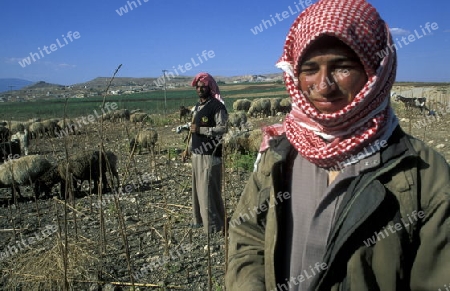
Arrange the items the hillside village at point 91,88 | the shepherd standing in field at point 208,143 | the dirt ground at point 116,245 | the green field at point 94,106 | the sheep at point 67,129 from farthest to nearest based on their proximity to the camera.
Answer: the green field at point 94,106, the shepherd standing in field at point 208,143, the hillside village at point 91,88, the dirt ground at point 116,245, the sheep at point 67,129

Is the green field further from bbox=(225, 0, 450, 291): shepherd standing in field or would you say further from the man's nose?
the man's nose

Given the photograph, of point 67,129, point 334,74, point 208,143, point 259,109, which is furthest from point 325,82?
point 259,109

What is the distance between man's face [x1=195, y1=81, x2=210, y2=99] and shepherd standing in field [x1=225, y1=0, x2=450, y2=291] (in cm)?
316

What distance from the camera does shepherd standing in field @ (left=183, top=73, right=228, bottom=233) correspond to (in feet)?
14.9

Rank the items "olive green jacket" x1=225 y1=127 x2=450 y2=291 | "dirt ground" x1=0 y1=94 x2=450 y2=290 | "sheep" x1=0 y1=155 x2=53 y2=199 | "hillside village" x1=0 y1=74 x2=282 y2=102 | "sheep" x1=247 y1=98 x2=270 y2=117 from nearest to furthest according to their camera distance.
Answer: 1. "olive green jacket" x1=225 y1=127 x2=450 y2=291
2. "dirt ground" x1=0 y1=94 x2=450 y2=290
3. "hillside village" x1=0 y1=74 x2=282 y2=102
4. "sheep" x1=0 y1=155 x2=53 y2=199
5. "sheep" x1=247 y1=98 x2=270 y2=117

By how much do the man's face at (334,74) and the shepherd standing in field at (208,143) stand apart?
3252 mm

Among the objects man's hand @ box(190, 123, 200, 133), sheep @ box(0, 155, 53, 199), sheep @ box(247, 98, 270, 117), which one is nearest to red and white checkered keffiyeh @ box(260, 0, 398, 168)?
man's hand @ box(190, 123, 200, 133)

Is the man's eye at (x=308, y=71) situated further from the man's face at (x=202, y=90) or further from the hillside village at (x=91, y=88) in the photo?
the man's face at (x=202, y=90)

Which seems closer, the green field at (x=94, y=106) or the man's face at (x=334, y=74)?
the man's face at (x=334, y=74)

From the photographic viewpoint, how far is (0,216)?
6.04m

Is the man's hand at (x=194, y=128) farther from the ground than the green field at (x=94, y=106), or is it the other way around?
the green field at (x=94, y=106)

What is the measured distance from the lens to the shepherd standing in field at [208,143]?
4.54m

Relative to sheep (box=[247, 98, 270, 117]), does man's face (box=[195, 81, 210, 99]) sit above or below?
above

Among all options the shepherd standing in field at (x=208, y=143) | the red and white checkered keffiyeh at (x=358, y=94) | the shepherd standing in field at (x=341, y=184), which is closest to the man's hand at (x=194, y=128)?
the shepherd standing in field at (x=208, y=143)
